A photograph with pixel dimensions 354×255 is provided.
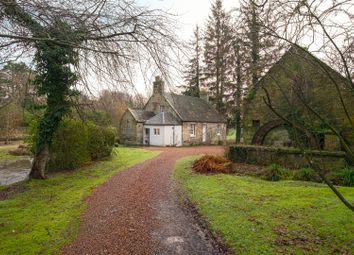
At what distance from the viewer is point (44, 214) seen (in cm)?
741

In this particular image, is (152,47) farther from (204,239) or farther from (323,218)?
(323,218)

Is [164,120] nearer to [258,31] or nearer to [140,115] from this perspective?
[140,115]

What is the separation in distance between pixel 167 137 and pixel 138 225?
24.4 meters

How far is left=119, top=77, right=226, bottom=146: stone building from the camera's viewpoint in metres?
31.3

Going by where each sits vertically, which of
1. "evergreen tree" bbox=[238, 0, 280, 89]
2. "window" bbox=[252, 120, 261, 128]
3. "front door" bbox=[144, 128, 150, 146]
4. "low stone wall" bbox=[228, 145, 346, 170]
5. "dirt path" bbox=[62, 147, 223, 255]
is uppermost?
"evergreen tree" bbox=[238, 0, 280, 89]

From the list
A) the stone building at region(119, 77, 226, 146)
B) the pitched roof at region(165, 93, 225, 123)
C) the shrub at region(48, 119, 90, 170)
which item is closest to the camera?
the shrub at region(48, 119, 90, 170)

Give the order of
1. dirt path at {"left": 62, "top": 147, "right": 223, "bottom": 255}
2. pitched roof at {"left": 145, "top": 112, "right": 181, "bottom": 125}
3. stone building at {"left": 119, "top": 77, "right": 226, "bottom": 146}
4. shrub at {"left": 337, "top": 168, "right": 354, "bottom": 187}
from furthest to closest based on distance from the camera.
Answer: stone building at {"left": 119, "top": 77, "right": 226, "bottom": 146}, pitched roof at {"left": 145, "top": 112, "right": 181, "bottom": 125}, shrub at {"left": 337, "top": 168, "right": 354, "bottom": 187}, dirt path at {"left": 62, "top": 147, "right": 223, "bottom": 255}

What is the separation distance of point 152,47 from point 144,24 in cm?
38

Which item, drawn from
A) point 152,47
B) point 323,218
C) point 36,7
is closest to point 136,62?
point 152,47

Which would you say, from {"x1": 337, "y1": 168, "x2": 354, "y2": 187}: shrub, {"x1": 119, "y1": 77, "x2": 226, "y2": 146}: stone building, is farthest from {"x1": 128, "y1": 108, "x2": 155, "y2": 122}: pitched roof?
{"x1": 337, "y1": 168, "x2": 354, "y2": 187}: shrub

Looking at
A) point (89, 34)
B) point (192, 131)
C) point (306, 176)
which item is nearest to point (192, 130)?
point (192, 131)

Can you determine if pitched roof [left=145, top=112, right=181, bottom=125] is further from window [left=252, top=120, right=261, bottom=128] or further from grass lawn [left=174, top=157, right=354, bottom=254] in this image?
grass lawn [left=174, top=157, right=354, bottom=254]

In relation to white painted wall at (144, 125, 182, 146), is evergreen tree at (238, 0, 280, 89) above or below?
above

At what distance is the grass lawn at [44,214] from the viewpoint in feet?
18.2
